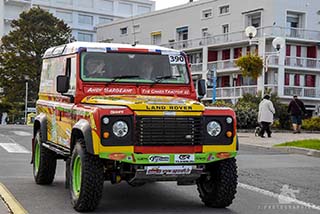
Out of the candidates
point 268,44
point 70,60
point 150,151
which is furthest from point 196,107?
point 268,44

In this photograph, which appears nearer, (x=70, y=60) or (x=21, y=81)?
(x=70, y=60)

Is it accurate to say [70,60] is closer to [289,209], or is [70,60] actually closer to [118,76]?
[118,76]

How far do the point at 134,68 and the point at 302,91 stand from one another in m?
44.0

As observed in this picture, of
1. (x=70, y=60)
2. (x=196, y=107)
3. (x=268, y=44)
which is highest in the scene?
(x=268, y=44)

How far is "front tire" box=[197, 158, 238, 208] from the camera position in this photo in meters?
7.89

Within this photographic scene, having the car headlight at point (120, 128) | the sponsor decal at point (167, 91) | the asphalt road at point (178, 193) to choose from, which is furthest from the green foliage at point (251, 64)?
the car headlight at point (120, 128)

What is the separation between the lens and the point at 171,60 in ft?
30.7

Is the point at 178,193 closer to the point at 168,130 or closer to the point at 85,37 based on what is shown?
the point at 168,130

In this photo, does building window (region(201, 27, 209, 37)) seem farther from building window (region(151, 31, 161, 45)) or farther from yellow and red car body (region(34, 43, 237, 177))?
yellow and red car body (region(34, 43, 237, 177))

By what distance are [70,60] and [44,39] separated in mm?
53291

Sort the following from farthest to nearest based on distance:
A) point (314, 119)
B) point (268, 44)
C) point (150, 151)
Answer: point (268, 44) → point (314, 119) → point (150, 151)

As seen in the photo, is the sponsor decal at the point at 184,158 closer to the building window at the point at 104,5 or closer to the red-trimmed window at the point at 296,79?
the red-trimmed window at the point at 296,79

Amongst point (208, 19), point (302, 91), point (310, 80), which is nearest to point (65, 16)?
point (208, 19)

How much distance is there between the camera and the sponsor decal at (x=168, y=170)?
7316 millimetres
